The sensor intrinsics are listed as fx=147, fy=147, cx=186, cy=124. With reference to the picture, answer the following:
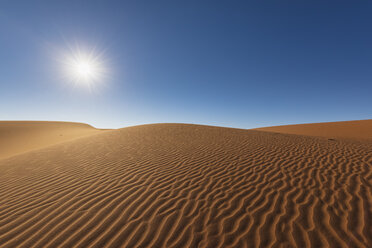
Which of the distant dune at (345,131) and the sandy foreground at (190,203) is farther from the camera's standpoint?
the distant dune at (345,131)

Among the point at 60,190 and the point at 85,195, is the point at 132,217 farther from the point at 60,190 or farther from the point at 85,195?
the point at 60,190

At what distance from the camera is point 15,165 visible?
21.4 ft

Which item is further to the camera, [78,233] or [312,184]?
[312,184]

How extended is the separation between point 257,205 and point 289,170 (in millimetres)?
2629

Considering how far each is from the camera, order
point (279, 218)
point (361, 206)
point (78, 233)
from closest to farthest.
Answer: point (78, 233) → point (279, 218) → point (361, 206)

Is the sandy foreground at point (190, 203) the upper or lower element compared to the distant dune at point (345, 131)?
lower

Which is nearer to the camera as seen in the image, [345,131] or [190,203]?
[190,203]

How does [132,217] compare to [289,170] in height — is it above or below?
below

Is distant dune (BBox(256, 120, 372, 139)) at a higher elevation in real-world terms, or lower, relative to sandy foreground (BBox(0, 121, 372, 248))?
higher

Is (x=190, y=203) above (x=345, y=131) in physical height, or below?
below

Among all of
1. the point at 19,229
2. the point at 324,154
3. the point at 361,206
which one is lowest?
the point at 19,229

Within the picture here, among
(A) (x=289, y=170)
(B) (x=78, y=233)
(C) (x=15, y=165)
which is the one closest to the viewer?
(B) (x=78, y=233)

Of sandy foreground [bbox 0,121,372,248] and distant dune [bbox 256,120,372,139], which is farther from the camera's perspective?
distant dune [bbox 256,120,372,139]

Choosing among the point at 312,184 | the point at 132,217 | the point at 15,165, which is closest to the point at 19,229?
the point at 132,217
